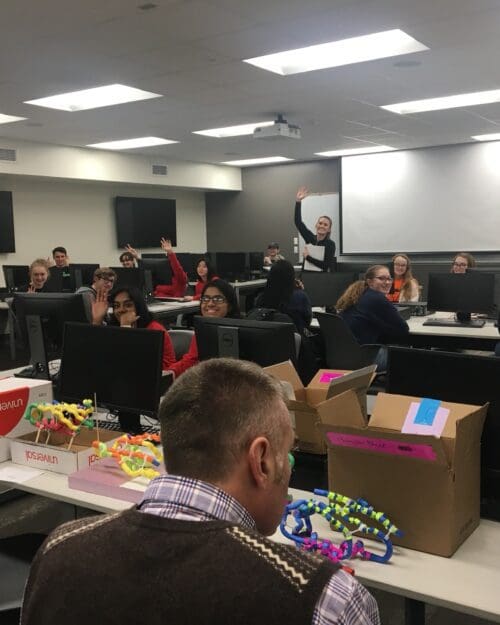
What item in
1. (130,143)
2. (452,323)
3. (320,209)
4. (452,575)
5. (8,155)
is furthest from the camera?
(320,209)

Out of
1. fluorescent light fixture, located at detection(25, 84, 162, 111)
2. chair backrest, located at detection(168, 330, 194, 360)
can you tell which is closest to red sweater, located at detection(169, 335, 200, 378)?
chair backrest, located at detection(168, 330, 194, 360)

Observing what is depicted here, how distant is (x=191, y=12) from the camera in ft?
12.3

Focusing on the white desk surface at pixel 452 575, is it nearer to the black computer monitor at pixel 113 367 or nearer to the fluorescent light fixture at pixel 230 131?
the black computer monitor at pixel 113 367

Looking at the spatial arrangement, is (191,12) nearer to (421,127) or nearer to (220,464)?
(220,464)

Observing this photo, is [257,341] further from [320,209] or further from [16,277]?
[320,209]

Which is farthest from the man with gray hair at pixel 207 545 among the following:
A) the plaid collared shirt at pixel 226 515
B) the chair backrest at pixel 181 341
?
the chair backrest at pixel 181 341

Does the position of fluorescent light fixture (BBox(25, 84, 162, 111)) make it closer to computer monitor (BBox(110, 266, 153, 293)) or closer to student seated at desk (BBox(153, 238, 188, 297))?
computer monitor (BBox(110, 266, 153, 293))

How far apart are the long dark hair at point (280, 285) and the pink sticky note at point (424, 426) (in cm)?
263

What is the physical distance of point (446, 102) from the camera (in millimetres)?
6754

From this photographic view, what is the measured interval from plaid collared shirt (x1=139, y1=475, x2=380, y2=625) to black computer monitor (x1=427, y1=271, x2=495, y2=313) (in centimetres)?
479

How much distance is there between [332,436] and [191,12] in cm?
305

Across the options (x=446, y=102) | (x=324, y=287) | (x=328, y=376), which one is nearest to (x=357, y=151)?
(x=446, y=102)

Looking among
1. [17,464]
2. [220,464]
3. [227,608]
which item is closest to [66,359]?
[17,464]

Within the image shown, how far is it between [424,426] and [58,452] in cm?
126
